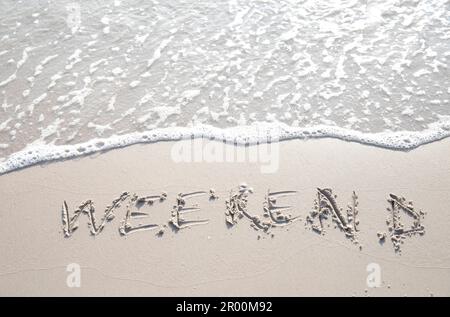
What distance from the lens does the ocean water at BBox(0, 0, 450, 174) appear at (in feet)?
11.8

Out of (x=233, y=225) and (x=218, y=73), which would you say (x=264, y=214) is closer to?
(x=233, y=225)

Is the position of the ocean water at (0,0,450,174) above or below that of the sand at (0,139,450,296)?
above

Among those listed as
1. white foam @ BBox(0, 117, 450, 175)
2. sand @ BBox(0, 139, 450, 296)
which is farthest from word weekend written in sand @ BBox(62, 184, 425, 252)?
white foam @ BBox(0, 117, 450, 175)

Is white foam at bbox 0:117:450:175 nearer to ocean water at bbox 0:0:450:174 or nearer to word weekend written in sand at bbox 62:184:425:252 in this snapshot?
ocean water at bbox 0:0:450:174

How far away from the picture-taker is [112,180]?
3254 millimetres

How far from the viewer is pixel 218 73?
406 centimetres

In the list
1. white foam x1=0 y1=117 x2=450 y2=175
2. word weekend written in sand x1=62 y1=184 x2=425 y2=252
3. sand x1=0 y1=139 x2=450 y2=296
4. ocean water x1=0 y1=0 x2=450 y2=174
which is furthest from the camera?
ocean water x1=0 y1=0 x2=450 y2=174

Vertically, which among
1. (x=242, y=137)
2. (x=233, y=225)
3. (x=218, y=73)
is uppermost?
(x=218, y=73)

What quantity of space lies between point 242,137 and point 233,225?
2.66 feet

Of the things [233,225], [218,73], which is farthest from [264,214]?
[218,73]

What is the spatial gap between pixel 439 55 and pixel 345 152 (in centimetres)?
159

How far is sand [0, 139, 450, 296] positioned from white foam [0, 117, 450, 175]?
0.08 meters
